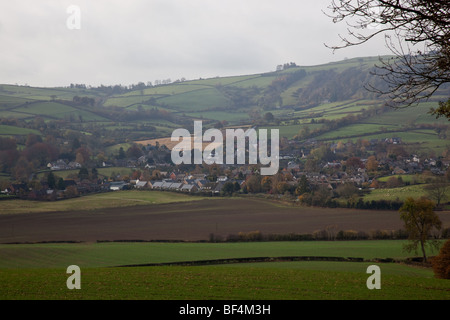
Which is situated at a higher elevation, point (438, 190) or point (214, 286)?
point (214, 286)

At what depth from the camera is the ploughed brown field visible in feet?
119

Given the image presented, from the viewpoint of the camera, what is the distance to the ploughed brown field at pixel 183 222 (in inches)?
1433

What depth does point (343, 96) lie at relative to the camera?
139 metres

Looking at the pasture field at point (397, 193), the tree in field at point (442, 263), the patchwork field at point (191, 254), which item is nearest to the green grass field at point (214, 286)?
the patchwork field at point (191, 254)

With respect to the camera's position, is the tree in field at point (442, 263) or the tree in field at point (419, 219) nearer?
the tree in field at point (442, 263)

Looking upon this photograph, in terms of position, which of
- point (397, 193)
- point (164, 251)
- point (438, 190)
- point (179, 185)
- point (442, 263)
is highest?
point (438, 190)

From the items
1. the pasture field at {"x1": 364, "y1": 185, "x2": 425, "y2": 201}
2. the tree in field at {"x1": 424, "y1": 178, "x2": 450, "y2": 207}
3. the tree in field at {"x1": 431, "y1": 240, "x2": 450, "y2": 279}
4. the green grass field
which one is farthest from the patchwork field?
the tree in field at {"x1": 424, "y1": 178, "x2": 450, "y2": 207}

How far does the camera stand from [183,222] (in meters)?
41.9

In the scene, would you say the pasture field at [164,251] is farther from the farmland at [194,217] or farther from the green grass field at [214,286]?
the green grass field at [214,286]

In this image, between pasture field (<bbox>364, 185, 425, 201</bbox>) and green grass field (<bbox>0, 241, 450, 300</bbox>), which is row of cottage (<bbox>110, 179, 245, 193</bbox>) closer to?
pasture field (<bbox>364, 185, 425, 201</bbox>)

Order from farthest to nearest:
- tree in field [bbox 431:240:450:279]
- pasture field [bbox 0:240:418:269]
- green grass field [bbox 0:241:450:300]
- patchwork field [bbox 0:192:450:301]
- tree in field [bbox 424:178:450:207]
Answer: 1. tree in field [bbox 424:178:450:207]
2. pasture field [bbox 0:240:418:269]
3. tree in field [bbox 431:240:450:279]
4. patchwork field [bbox 0:192:450:301]
5. green grass field [bbox 0:241:450:300]

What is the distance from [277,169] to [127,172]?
2384cm

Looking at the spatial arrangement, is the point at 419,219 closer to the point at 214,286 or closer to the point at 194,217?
the point at 214,286

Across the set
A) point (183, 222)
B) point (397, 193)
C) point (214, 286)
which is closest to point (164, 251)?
point (183, 222)
